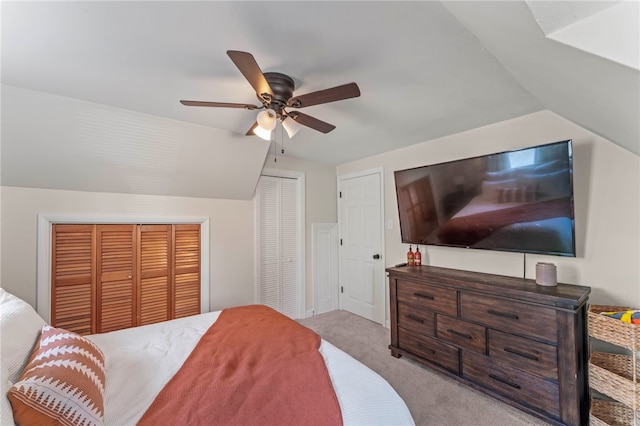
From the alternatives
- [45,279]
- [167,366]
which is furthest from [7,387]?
[45,279]

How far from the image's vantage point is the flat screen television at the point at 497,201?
76.4 inches

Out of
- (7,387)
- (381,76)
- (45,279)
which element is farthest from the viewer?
(45,279)

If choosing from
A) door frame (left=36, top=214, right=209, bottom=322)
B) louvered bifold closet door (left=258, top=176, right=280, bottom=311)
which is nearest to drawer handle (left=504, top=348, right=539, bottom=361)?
louvered bifold closet door (left=258, top=176, right=280, bottom=311)

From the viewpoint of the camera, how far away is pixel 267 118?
68.2 inches

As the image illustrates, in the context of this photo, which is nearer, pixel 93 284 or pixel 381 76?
pixel 381 76

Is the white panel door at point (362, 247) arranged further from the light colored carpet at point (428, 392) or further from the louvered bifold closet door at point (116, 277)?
the louvered bifold closet door at point (116, 277)

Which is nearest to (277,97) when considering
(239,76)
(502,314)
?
(239,76)

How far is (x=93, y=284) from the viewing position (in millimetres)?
2578

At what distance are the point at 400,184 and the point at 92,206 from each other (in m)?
3.15

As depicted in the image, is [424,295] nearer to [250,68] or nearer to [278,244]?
[278,244]

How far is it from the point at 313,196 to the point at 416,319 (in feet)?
7.16

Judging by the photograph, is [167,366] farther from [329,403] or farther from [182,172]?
[182,172]

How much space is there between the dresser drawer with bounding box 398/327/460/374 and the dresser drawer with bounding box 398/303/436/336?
5cm

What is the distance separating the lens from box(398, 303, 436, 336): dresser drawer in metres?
2.43
